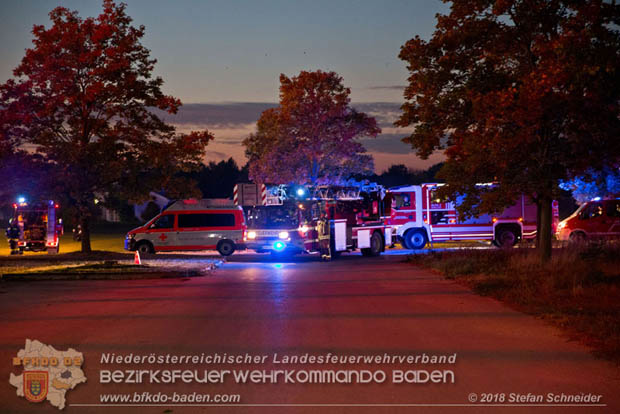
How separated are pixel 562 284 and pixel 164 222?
19605 mm

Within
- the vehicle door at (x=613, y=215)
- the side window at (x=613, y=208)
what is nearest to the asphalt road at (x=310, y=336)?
the vehicle door at (x=613, y=215)

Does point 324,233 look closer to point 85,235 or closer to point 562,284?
point 85,235

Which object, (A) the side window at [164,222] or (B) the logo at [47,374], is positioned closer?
(B) the logo at [47,374]

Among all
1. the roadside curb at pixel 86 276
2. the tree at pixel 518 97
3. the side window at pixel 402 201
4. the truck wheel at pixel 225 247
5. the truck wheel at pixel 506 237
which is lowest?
the roadside curb at pixel 86 276

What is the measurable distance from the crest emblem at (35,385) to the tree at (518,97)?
12.0 m

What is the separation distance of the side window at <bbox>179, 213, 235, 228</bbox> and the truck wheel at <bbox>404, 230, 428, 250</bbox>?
320 inches

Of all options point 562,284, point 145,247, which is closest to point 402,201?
point 145,247

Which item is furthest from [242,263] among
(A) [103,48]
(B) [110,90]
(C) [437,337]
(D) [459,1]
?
(C) [437,337]

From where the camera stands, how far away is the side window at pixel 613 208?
2888 cm

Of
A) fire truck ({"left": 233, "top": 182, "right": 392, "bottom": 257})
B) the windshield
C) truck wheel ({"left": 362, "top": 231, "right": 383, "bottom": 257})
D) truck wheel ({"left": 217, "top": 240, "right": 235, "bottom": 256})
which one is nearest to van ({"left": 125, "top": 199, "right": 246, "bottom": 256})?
truck wheel ({"left": 217, "top": 240, "right": 235, "bottom": 256})

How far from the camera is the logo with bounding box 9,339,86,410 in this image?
667cm

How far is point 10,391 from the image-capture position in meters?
6.73

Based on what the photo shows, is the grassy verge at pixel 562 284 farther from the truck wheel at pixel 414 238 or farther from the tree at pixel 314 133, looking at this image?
the tree at pixel 314 133

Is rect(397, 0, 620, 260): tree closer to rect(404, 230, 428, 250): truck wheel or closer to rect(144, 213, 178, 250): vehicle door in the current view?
rect(404, 230, 428, 250): truck wheel
